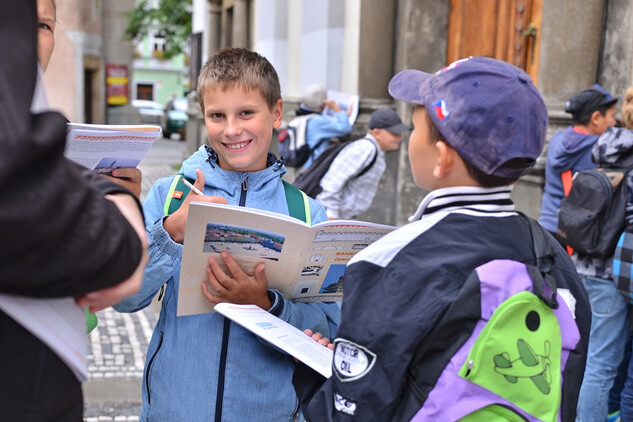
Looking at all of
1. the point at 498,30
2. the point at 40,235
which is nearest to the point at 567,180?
the point at 498,30

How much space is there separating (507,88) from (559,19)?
174 inches

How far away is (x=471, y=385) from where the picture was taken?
4.83ft

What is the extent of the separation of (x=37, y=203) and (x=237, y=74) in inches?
53.5

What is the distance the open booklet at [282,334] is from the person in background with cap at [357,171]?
12.4 ft

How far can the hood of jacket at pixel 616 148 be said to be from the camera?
371cm

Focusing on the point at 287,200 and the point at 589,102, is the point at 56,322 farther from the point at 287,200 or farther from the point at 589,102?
the point at 589,102

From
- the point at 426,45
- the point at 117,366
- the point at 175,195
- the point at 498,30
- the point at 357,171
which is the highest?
the point at 498,30

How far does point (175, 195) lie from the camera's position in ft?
7.02

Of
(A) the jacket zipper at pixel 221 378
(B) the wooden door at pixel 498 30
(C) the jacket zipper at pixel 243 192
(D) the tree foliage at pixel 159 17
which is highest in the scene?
(D) the tree foliage at pixel 159 17

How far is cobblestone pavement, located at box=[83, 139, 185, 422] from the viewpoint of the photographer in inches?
166

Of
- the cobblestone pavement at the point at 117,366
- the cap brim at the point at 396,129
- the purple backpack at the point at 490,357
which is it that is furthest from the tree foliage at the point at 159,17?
the purple backpack at the point at 490,357

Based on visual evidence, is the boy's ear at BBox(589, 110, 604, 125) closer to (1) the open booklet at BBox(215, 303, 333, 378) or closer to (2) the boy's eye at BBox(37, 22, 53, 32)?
(1) the open booklet at BBox(215, 303, 333, 378)

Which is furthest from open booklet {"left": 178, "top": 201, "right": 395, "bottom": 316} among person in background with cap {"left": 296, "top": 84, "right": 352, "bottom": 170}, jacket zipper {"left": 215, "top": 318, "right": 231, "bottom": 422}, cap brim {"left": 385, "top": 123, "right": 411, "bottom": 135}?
person in background with cap {"left": 296, "top": 84, "right": 352, "bottom": 170}

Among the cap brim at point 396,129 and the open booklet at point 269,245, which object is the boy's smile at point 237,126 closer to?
the open booklet at point 269,245
